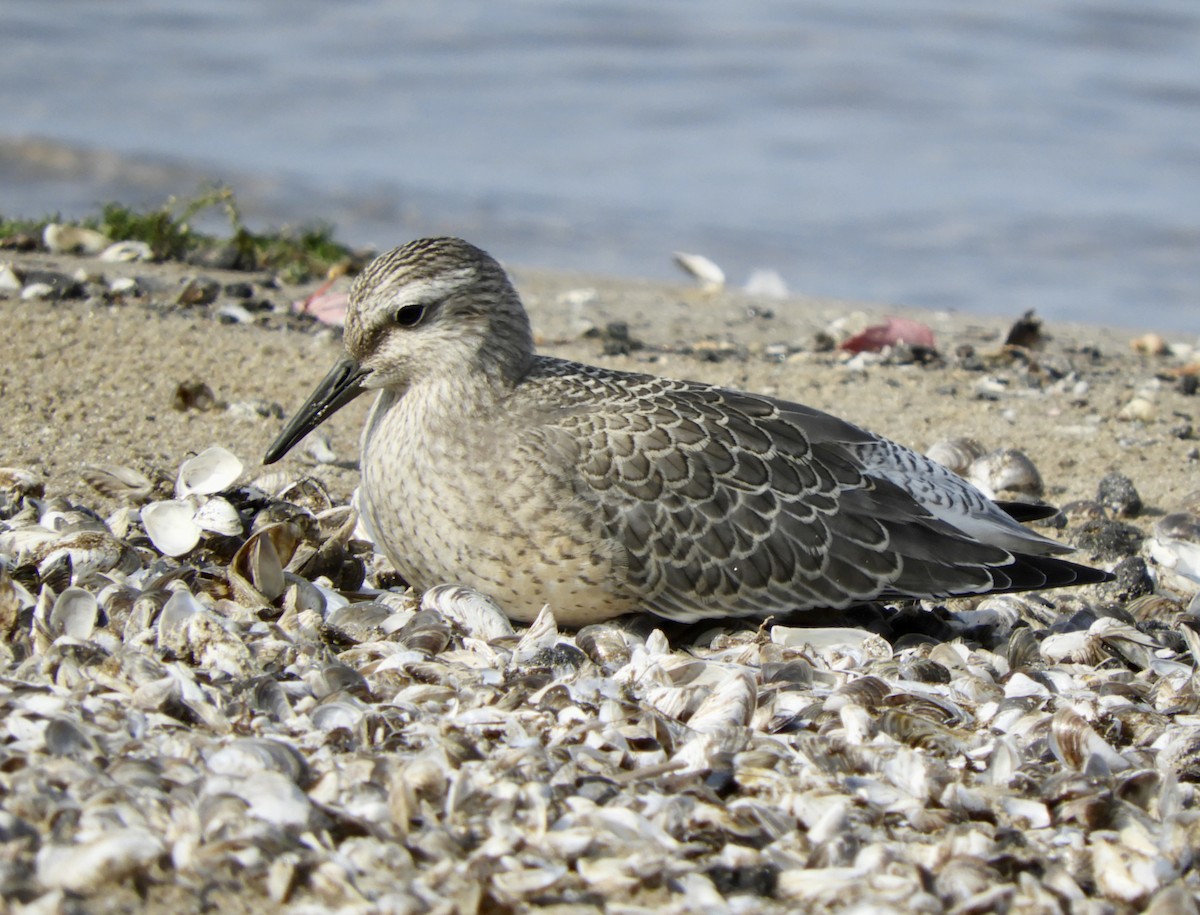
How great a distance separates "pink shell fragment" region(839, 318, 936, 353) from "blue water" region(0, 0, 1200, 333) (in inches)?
160

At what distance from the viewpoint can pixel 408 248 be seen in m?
5.12

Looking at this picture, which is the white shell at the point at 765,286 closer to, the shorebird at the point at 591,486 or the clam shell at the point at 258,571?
the shorebird at the point at 591,486

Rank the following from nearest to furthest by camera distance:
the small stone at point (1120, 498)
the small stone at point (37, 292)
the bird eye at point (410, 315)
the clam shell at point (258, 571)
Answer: the clam shell at point (258, 571) → the bird eye at point (410, 315) → the small stone at point (1120, 498) → the small stone at point (37, 292)

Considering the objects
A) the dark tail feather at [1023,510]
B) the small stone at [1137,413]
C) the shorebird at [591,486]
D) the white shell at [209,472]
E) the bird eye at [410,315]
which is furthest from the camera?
the small stone at [1137,413]

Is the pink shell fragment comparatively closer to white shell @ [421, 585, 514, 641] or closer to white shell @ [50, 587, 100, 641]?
white shell @ [421, 585, 514, 641]

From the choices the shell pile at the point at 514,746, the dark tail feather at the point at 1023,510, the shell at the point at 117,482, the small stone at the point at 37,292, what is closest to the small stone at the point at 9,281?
the small stone at the point at 37,292

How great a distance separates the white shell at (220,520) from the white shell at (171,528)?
26 mm

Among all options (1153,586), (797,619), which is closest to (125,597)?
(797,619)

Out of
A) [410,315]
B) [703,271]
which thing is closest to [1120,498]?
[410,315]

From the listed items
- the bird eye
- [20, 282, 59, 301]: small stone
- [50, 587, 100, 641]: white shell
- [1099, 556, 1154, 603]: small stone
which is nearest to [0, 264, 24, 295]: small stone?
[20, 282, 59, 301]: small stone

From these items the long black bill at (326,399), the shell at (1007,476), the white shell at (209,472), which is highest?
the long black bill at (326,399)

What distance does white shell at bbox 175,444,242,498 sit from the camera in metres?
5.23

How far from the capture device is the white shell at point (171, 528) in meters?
4.93

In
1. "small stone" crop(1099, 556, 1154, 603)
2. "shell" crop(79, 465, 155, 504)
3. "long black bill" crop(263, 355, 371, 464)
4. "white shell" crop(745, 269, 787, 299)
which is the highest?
"long black bill" crop(263, 355, 371, 464)
